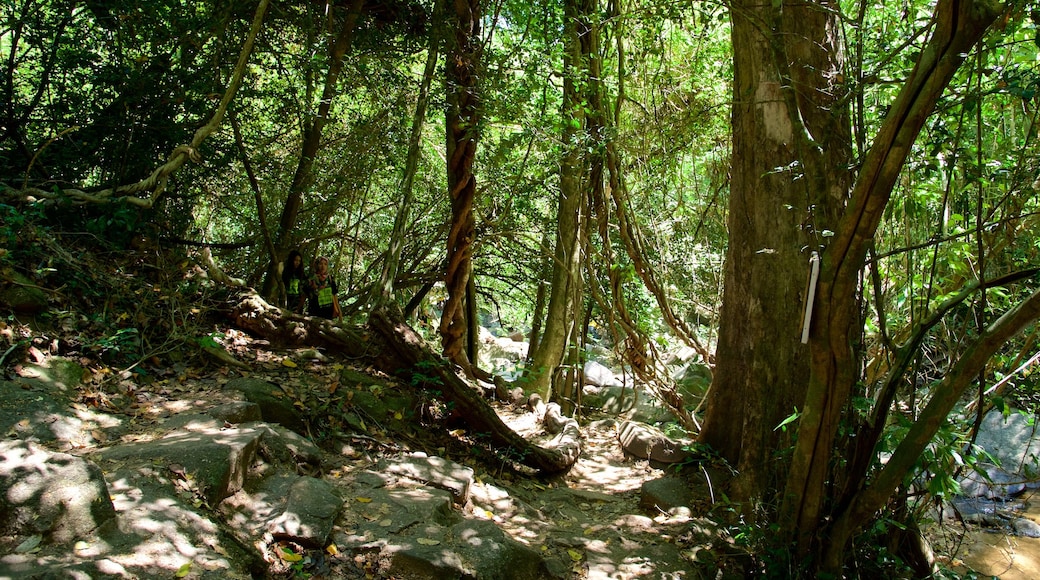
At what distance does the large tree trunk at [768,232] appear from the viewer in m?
4.11

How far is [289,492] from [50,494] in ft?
3.77

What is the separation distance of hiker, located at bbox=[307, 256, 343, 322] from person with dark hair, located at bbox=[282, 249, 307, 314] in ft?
0.28

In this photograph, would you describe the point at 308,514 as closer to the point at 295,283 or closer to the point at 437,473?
the point at 437,473

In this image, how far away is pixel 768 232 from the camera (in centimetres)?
441

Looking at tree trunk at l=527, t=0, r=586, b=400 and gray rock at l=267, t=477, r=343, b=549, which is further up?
tree trunk at l=527, t=0, r=586, b=400

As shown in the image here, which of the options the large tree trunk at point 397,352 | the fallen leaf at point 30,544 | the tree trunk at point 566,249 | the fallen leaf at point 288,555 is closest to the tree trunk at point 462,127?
the tree trunk at point 566,249

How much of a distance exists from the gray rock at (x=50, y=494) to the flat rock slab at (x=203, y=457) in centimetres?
44

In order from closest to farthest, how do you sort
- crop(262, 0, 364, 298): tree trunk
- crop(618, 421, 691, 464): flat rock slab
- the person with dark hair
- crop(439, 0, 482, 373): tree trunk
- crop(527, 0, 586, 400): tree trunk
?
crop(618, 421, 691, 464): flat rock slab → crop(439, 0, 482, 373): tree trunk → crop(527, 0, 586, 400): tree trunk → crop(262, 0, 364, 298): tree trunk → the person with dark hair

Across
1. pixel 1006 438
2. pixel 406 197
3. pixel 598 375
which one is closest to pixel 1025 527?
pixel 1006 438

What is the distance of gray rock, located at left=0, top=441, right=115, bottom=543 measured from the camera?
2.51 m

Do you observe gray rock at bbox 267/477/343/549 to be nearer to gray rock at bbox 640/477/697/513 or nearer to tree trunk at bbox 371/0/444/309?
gray rock at bbox 640/477/697/513

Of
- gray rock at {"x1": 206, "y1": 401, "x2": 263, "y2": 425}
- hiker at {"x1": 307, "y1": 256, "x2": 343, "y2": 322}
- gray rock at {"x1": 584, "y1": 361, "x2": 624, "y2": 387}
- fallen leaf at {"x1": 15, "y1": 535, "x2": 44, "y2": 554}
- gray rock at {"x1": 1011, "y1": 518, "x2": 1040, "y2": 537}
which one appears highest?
Answer: hiker at {"x1": 307, "y1": 256, "x2": 343, "y2": 322}

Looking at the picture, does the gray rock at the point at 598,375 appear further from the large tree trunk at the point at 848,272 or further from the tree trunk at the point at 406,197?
the large tree trunk at the point at 848,272

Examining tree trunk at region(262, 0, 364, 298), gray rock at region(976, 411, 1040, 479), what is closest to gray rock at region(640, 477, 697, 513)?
tree trunk at region(262, 0, 364, 298)
